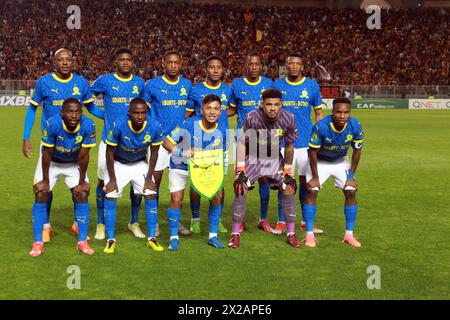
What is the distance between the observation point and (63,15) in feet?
135

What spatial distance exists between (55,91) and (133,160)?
123 centimetres

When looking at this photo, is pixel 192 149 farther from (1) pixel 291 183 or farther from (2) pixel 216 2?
(2) pixel 216 2

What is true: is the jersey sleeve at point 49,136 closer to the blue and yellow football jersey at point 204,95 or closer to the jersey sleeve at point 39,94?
the jersey sleeve at point 39,94

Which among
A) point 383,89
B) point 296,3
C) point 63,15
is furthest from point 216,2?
point 383,89

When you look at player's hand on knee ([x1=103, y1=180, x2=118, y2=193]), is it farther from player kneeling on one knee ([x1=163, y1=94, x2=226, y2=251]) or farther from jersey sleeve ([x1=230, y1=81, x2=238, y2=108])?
jersey sleeve ([x1=230, y1=81, x2=238, y2=108])

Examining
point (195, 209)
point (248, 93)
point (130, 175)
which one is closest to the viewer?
point (130, 175)

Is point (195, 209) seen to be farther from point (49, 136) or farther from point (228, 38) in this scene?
point (228, 38)

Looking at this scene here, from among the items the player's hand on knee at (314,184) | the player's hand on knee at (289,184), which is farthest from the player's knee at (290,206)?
the player's hand on knee at (314,184)

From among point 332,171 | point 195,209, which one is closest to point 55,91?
point 195,209

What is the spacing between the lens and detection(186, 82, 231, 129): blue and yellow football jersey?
23.6 ft

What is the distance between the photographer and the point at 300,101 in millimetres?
7348

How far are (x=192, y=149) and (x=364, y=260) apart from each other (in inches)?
85.4

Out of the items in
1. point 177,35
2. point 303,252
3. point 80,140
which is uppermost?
point 177,35

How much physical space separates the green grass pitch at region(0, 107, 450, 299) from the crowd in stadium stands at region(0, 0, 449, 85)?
1070 inches
